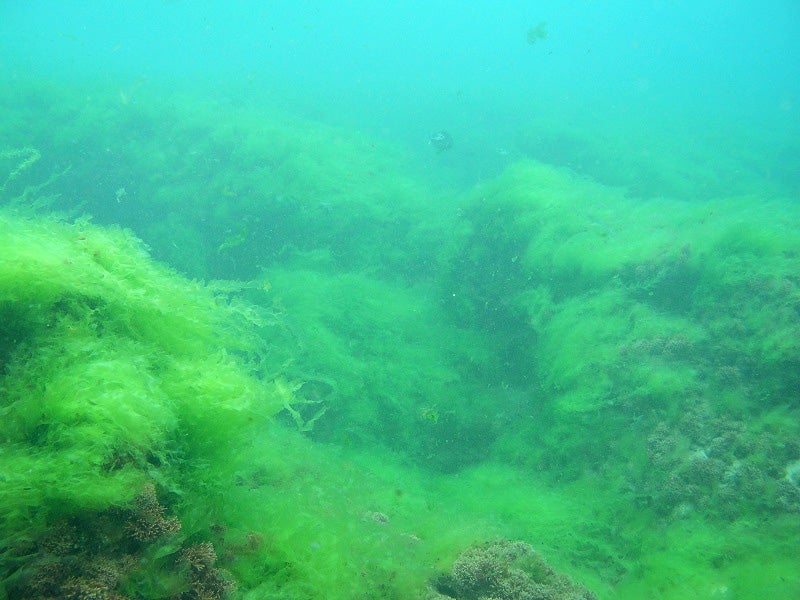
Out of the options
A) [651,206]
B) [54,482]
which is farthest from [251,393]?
[651,206]

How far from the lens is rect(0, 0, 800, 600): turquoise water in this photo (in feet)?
8.64

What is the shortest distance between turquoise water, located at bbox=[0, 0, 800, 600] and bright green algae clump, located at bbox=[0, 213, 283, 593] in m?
0.02

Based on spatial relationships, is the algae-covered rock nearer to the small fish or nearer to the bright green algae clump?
the bright green algae clump

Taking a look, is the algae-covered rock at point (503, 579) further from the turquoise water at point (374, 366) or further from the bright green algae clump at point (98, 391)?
the bright green algae clump at point (98, 391)

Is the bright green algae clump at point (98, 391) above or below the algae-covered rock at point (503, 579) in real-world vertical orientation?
above

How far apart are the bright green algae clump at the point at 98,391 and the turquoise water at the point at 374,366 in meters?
0.02

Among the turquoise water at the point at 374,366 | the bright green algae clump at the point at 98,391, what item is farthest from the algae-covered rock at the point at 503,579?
the bright green algae clump at the point at 98,391

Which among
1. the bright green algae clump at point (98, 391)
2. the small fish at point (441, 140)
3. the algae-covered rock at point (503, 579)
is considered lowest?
the algae-covered rock at point (503, 579)

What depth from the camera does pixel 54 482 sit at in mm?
2174

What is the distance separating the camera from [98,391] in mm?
Result: 2590

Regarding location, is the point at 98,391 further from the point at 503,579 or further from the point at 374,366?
the point at 374,366

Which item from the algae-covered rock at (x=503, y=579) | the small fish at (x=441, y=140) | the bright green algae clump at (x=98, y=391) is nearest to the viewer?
the bright green algae clump at (x=98, y=391)

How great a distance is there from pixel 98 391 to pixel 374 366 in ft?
19.2

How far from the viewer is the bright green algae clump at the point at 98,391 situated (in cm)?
219
